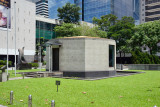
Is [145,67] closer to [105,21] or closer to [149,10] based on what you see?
[105,21]

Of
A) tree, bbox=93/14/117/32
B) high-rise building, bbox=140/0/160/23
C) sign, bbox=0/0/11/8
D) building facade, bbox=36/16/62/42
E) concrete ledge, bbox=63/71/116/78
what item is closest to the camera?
concrete ledge, bbox=63/71/116/78

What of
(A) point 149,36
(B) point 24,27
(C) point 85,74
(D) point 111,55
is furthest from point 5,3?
(A) point 149,36

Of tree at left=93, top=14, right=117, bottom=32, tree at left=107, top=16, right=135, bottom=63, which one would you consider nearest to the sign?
tree at left=93, top=14, right=117, bottom=32

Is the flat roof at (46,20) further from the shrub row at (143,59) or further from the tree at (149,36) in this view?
the shrub row at (143,59)

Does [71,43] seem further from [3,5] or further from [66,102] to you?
[3,5]

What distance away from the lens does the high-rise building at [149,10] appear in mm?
95863

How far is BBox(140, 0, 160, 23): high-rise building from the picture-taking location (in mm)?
95863

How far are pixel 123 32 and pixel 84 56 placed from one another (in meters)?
38.8

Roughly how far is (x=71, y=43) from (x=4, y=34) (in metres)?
32.6

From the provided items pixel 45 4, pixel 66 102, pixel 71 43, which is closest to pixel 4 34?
pixel 71 43

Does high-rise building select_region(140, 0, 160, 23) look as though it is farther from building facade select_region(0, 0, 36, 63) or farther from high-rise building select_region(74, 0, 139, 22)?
building facade select_region(0, 0, 36, 63)

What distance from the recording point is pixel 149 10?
98.5m

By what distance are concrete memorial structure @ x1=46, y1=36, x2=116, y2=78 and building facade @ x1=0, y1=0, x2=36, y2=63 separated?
31.0 meters

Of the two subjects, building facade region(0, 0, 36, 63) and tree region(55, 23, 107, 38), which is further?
tree region(55, 23, 107, 38)
